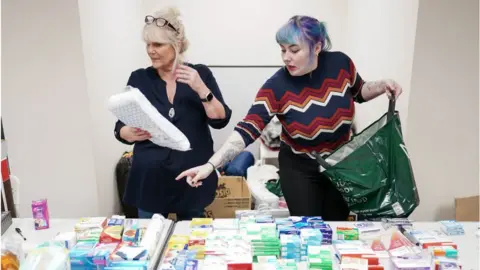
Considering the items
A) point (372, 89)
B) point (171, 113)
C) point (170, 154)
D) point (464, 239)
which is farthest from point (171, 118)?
point (464, 239)

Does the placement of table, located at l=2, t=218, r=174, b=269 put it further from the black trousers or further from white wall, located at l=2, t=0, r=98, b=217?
white wall, located at l=2, t=0, r=98, b=217

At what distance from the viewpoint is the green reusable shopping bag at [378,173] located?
1811 mm

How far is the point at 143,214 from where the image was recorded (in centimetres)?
203

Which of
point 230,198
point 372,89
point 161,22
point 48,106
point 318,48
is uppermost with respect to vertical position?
point 161,22

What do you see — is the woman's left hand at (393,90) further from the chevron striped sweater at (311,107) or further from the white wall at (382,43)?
the white wall at (382,43)

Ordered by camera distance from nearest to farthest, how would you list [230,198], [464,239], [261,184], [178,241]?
[178,241] → [464,239] → [230,198] → [261,184]

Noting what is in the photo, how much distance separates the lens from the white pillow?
1697 mm

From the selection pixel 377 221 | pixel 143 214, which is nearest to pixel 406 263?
pixel 377 221

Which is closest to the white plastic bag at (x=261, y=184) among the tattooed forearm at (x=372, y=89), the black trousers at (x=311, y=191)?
the black trousers at (x=311, y=191)

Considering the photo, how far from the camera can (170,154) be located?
1.96 m

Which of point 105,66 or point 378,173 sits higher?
point 105,66

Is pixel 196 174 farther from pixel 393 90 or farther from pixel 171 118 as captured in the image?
pixel 393 90

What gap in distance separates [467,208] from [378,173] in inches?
39.0

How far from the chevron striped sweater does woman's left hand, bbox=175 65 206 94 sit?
0.24 meters
